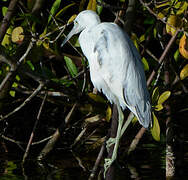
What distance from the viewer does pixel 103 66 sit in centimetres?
299

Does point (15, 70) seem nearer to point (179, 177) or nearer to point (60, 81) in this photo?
point (60, 81)

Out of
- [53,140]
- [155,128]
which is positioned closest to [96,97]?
[155,128]

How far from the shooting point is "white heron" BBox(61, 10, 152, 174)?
9.52 ft

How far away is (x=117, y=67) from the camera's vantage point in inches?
117

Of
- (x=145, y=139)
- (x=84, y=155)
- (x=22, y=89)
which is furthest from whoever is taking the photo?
(x=145, y=139)

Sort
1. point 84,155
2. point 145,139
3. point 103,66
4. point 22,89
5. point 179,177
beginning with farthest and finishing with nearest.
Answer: point 145,139 → point 84,155 → point 22,89 → point 179,177 → point 103,66

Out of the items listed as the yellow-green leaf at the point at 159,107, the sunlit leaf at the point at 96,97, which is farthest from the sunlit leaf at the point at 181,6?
the sunlit leaf at the point at 96,97

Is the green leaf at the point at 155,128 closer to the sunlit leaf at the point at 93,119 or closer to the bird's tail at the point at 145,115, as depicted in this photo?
the bird's tail at the point at 145,115

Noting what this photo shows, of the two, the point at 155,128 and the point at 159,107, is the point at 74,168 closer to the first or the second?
the point at 155,128

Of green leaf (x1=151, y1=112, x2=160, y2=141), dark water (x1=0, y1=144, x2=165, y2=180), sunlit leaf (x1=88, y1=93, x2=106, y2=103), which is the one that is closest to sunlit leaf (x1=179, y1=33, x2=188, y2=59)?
green leaf (x1=151, y1=112, x2=160, y2=141)

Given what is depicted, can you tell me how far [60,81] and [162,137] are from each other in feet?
6.58

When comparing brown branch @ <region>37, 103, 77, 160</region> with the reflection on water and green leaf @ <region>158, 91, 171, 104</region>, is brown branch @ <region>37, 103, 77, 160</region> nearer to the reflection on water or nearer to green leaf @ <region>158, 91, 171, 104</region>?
the reflection on water

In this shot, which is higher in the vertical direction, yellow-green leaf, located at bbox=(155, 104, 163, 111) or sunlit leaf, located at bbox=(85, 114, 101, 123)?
yellow-green leaf, located at bbox=(155, 104, 163, 111)

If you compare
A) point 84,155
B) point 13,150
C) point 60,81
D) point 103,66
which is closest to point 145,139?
point 84,155
